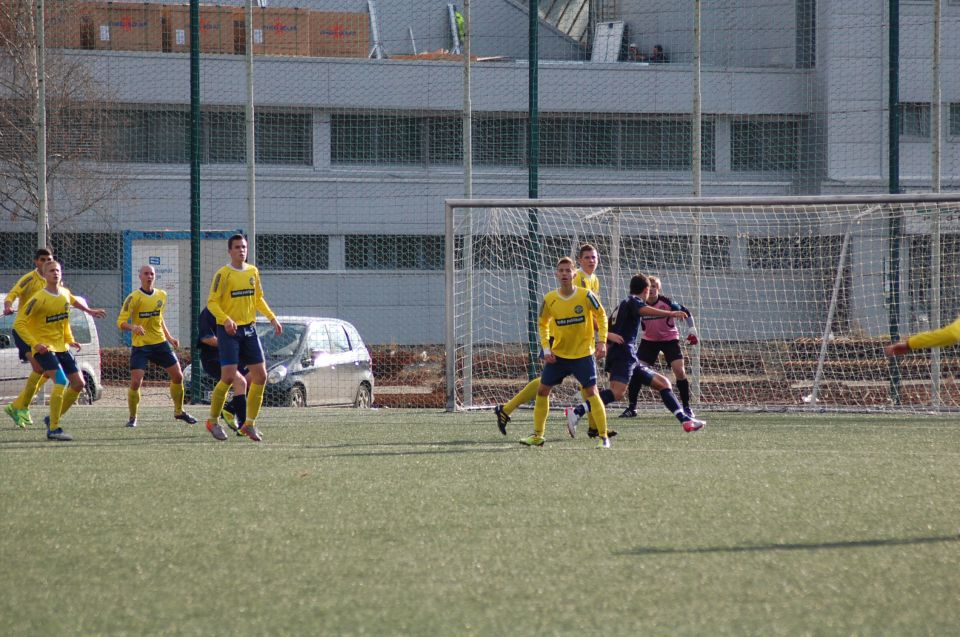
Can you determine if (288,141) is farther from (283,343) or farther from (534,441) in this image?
(534,441)

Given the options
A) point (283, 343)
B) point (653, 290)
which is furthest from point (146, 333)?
point (653, 290)

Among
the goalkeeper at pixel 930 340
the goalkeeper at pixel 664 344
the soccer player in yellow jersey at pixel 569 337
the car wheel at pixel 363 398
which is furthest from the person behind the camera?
the car wheel at pixel 363 398

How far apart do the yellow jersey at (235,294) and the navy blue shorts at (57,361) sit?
5.56ft

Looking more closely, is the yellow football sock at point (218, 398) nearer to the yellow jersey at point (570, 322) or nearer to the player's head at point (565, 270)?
the yellow jersey at point (570, 322)

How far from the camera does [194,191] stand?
16234 millimetres

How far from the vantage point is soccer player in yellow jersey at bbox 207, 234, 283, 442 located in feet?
34.4

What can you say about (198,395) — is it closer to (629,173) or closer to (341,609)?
(629,173)

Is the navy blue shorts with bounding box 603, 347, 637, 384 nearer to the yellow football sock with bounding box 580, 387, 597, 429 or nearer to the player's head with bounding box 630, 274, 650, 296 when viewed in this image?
the player's head with bounding box 630, 274, 650, 296

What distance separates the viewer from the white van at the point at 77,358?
14945mm

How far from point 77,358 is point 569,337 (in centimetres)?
871

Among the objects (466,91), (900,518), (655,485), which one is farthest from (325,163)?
(900,518)

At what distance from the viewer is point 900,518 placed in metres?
6.37

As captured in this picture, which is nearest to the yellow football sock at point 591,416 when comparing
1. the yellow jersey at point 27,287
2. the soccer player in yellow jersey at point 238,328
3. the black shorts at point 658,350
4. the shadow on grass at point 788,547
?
the black shorts at point 658,350

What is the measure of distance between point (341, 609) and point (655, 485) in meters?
3.62
